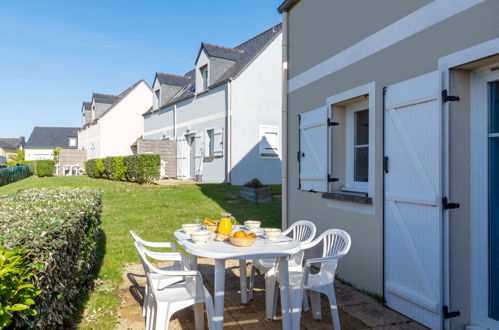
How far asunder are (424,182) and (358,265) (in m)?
1.59

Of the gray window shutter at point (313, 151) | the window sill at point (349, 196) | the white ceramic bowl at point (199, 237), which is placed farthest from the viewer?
the gray window shutter at point (313, 151)

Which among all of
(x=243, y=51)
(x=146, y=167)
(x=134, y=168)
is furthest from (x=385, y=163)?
(x=243, y=51)

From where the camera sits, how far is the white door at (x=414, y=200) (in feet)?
10.8

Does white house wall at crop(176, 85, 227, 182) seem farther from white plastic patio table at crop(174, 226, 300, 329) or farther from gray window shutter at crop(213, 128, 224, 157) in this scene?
white plastic patio table at crop(174, 226, 300, 329)

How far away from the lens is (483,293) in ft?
10.2

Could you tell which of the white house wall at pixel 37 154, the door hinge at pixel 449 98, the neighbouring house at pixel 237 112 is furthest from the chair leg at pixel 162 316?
the white house wall at pixel 37 154

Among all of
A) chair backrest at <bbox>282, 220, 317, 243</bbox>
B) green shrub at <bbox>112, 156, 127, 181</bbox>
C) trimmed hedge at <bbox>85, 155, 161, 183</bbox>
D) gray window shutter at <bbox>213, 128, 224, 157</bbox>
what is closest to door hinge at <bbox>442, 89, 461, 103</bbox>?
chair backrest at <bbox>282, 220, 317, 243</bbox>

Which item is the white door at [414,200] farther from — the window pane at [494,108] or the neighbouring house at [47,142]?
the neighbouring house at [47,142]

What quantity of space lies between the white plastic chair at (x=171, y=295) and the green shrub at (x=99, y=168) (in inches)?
648

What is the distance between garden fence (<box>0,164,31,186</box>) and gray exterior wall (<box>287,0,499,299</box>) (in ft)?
64.9

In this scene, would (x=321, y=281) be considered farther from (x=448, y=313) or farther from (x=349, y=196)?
(x=349, y=196)

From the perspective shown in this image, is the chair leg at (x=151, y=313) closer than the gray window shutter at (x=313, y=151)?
Yes

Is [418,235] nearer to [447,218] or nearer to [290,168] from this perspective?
[447,218]

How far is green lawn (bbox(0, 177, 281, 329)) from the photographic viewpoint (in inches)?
154
